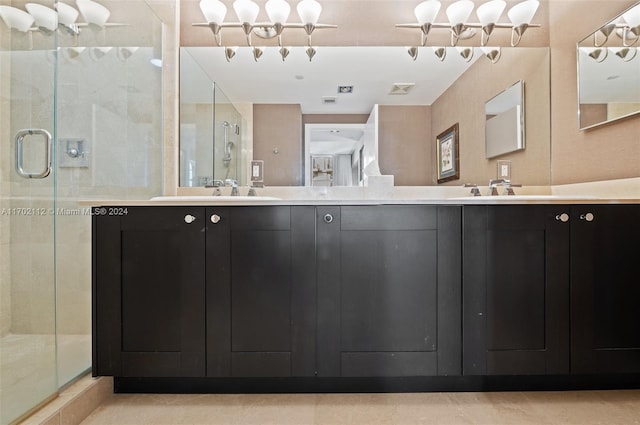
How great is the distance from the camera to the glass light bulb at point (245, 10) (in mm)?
1983

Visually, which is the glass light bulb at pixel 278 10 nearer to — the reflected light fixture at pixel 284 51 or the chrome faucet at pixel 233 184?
the reflected light fixture at pixel 284 51

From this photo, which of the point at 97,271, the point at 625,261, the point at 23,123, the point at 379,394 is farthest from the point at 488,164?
the point at 23,123

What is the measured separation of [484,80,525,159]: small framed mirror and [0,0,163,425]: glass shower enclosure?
1908 mm

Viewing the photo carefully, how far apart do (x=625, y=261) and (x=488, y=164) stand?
823 mm

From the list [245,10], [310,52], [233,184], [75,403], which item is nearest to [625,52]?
[310,52]

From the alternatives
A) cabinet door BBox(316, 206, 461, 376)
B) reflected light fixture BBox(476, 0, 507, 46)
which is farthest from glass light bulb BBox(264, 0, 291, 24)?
cabinet door BBox(316, 206, 461, 376)

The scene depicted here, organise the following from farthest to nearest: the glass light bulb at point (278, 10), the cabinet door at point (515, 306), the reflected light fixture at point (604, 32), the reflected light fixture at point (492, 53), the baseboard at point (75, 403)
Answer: the reflected light fixture at point (492, 53), the glass light bulb at point (278, 10), the reflected light fixture at point (604, 32), the cabinet door at point (515, 306), the baseboard at point (75, 403)

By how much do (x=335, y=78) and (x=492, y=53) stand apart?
904mm

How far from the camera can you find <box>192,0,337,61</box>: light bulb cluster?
199cm

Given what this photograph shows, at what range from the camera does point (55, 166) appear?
1.36 metres

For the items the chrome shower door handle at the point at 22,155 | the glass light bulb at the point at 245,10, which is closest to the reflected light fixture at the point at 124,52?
the glass light bulb at the point at 245,10

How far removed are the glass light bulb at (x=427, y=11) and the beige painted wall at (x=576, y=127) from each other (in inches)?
27.6

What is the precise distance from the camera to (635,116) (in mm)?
1612

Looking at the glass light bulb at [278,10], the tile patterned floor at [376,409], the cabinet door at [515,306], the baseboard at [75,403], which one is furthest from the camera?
the glass light bulb at [278,10]
